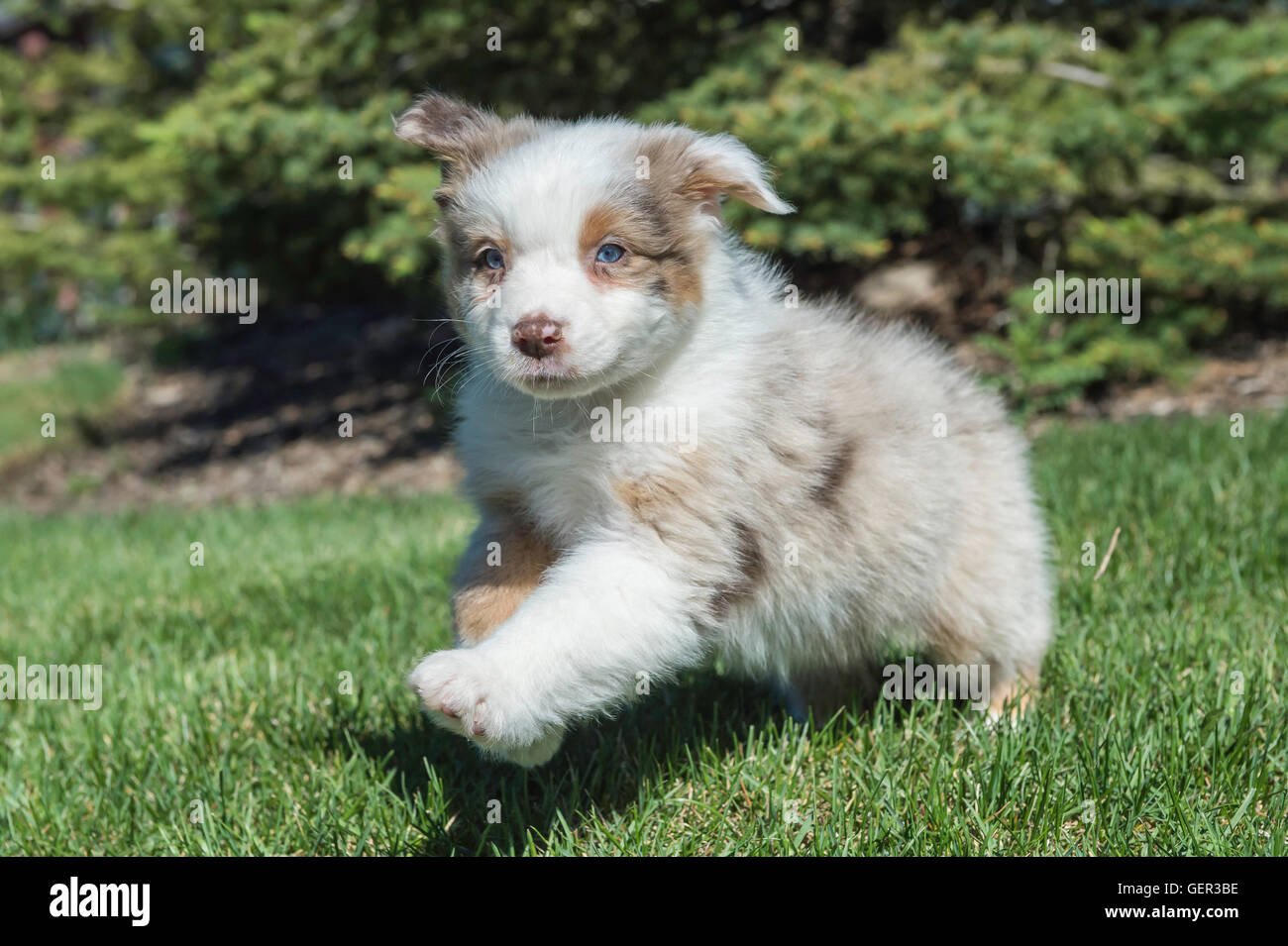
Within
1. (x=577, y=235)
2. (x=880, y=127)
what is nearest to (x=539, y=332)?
(x=577, y=235)

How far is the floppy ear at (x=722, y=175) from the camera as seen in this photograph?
10.5ft

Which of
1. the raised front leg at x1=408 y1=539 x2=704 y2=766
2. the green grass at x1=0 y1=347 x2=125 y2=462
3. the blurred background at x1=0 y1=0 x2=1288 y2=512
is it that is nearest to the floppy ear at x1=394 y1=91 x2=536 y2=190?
the raised front leg at x1=408 y1=539 x2=704 y2=766

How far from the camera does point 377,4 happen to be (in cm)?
848

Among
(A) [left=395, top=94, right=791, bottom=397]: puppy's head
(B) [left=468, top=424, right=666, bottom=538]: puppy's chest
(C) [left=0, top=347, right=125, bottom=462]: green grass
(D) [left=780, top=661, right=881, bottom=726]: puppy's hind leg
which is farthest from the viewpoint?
(C) [left=0, top=347, right=125, bottom=462]: green grass

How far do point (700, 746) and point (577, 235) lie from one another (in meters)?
1.54

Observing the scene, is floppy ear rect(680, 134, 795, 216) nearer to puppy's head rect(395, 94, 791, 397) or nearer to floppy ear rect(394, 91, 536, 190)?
puppy's head rect(395, 94, 791, 397)

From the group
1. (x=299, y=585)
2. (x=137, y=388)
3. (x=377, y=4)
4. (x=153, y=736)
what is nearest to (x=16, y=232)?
(x=137, y=388)

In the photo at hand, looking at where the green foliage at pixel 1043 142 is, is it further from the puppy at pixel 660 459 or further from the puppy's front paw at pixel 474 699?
the puppy's front paw at pixel 474 699

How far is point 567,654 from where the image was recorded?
2.65 metres

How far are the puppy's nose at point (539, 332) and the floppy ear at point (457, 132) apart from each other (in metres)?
0.65

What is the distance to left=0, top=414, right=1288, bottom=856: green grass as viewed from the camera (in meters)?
3.06

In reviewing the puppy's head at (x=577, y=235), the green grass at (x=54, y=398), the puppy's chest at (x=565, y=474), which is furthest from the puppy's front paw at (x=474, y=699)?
the green grass at (x=54, y=398)
